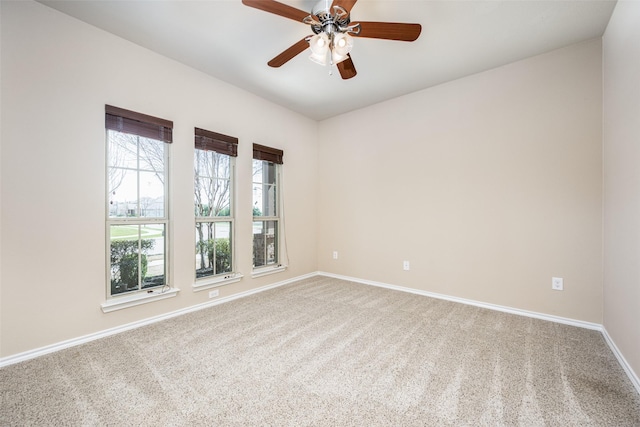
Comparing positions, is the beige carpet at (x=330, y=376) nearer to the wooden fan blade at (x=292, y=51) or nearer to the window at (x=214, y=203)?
the window at (x=214, y=203)

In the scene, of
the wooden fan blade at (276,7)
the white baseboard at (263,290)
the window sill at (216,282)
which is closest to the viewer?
the wooden fan blade at (276,7)

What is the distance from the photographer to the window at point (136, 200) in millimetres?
2469

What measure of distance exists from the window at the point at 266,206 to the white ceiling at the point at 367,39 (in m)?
0.97

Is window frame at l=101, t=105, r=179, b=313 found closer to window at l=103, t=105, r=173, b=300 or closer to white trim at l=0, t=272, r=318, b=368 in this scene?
window at l=103, t=105, r=173, b=300

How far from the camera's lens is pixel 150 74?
8.73 feet

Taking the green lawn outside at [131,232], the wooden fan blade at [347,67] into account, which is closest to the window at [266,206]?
the green lawn outside at [131,232]

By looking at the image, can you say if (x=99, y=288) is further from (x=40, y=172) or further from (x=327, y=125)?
(x=327, y=125)

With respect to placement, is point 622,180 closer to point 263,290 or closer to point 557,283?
point 557,283

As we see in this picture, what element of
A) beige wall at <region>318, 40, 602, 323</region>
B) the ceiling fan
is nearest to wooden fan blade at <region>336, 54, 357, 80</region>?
the ceiling fan

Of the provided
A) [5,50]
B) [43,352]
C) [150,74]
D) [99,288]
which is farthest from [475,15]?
[43,352]

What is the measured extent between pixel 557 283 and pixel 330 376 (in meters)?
2.50

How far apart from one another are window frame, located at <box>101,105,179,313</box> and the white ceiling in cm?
74

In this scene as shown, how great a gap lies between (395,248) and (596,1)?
9.64 feet

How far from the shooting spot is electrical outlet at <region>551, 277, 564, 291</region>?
264cm
